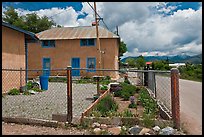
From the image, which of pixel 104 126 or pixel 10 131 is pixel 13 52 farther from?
pixel 104 126

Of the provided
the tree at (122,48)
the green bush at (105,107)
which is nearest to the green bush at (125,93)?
the green bush at (105,107)

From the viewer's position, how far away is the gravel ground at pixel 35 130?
4.70m

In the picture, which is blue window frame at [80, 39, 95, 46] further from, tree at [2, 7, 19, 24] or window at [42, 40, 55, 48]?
tree at [2, 7, 19, 24]

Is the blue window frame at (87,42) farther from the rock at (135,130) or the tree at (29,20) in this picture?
the tree at (29,20)

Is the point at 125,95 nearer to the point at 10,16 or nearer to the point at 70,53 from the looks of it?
the point at 70,53

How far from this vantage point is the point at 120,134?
14.8ft

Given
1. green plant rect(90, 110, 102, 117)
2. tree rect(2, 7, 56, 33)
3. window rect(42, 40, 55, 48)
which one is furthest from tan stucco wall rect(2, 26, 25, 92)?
tree rect(2, 7, 56, 33)

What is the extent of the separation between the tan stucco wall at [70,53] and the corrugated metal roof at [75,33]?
55cm

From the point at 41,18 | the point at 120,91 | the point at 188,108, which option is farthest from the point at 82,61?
the point at 41,18

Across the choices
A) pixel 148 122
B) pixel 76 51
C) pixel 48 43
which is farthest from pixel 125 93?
pixel 48 43

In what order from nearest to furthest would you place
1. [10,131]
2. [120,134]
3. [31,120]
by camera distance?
[120,134]
[10,131]
[31,120]

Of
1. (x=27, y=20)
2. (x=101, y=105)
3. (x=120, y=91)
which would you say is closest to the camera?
(x=101, y=105)

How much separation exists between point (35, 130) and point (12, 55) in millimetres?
7884

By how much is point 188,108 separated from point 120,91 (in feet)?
11.1
